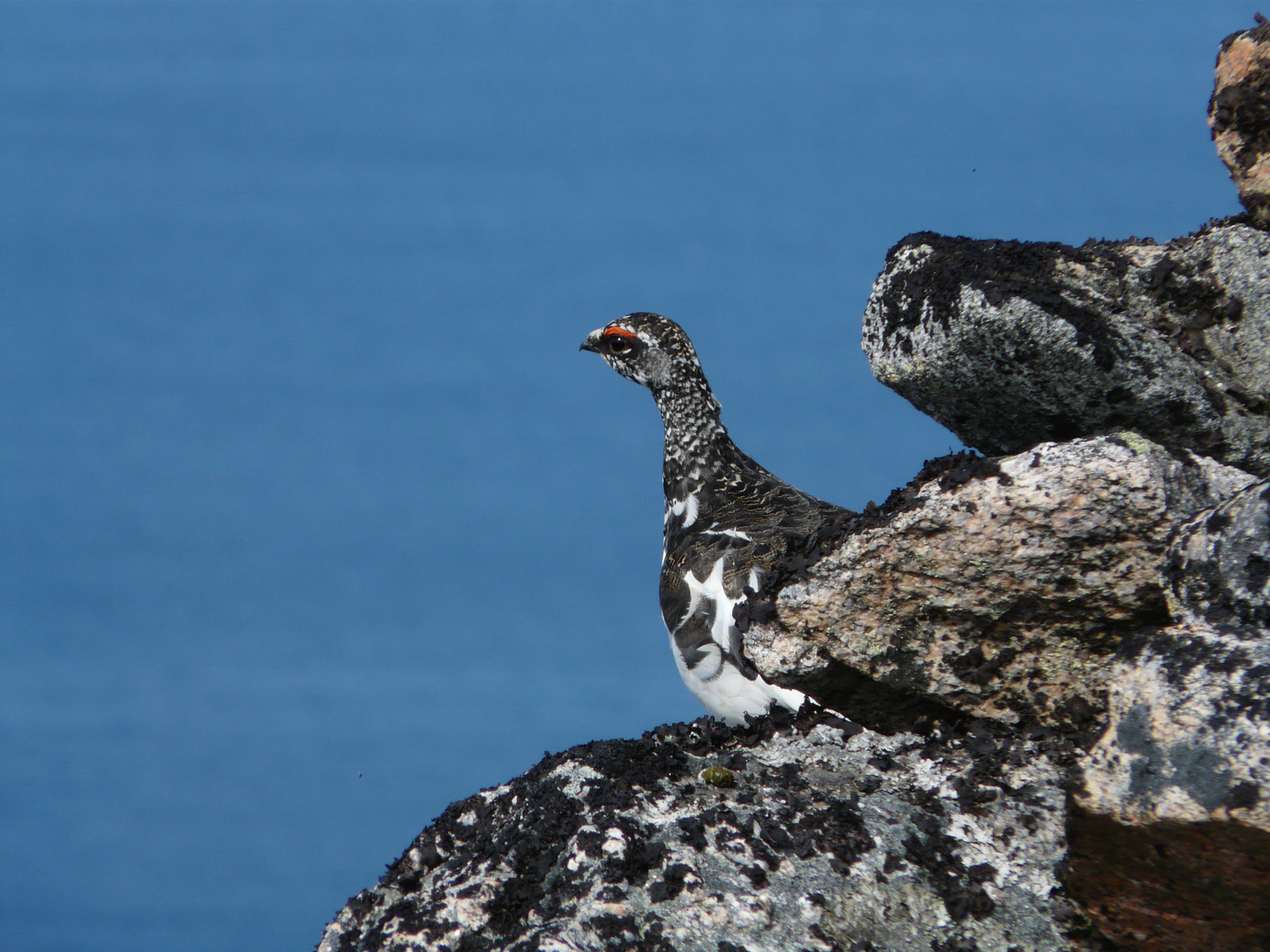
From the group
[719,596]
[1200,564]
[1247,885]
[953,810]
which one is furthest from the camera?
[719,596]

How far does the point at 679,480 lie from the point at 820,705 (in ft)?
9.03

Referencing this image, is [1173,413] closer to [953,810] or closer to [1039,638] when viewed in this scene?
[1039,638]

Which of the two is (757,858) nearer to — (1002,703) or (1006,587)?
(1002,703)

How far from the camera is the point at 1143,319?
507cm

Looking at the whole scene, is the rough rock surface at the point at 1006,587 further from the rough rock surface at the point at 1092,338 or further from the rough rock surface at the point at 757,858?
the rough rock surface at the point at 1092,338

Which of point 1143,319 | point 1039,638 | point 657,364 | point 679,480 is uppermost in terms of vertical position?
point 657,364

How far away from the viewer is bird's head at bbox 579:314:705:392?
7406 mm

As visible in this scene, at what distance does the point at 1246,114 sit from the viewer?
5.12 m

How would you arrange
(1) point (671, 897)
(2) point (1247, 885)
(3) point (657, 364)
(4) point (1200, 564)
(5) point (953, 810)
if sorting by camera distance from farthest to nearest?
(3) point (657, 364)
(5) point (953, 810)
(1) point (671, 897)
(4) point (1200, 564)
(2) point (1247, 885)

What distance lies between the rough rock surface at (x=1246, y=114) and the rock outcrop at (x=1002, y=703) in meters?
0.01

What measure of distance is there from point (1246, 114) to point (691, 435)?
3.39m

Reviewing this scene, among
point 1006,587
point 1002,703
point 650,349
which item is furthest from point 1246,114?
point 650,349

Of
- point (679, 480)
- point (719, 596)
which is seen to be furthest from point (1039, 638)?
point (679, 480)

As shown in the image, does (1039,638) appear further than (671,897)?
Yes
